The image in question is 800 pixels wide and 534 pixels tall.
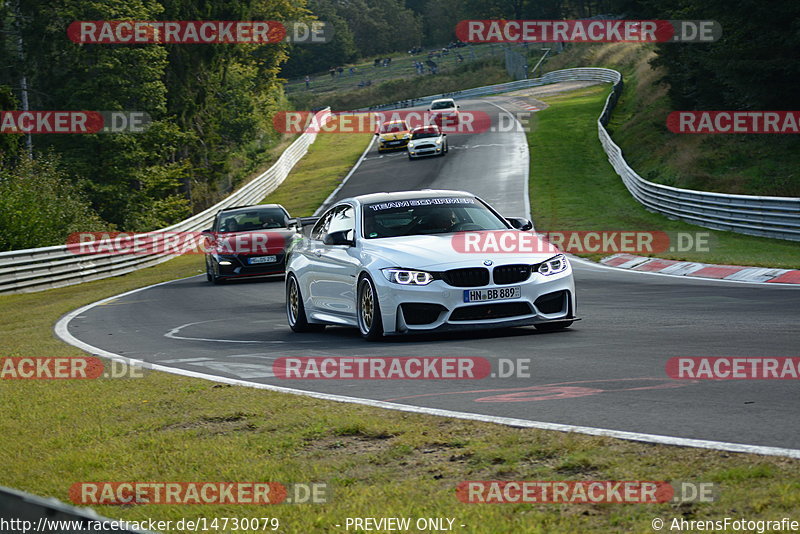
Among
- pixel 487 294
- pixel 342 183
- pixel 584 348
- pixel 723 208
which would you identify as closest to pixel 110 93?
pixel 342 183

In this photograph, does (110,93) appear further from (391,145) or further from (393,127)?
(393,127)

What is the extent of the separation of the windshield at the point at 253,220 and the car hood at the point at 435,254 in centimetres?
1330

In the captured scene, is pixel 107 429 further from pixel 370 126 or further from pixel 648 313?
pixel 370 126

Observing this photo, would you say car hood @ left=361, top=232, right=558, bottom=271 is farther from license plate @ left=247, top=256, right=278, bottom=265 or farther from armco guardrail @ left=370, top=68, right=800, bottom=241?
armco guardrail @ left=370, top=68, right=800, bottom=241

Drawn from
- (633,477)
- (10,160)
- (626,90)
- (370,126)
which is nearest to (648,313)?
(633,477)

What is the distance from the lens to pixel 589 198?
36.7m

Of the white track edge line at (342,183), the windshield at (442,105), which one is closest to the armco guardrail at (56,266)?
the white track edge line at (342,183)

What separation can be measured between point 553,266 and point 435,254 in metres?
1.21

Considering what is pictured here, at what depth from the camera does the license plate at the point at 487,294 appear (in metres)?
10.4

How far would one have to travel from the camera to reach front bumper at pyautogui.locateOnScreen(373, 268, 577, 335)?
1039 centimetres

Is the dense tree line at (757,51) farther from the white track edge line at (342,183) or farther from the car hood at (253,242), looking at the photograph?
the white track edge line at (342,183)

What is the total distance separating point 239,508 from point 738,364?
172 inches

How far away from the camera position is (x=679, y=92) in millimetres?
42250

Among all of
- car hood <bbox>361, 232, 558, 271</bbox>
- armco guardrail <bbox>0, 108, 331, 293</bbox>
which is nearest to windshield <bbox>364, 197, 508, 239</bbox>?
car hood <bbox>361, 232, 558, 271</bbox>
